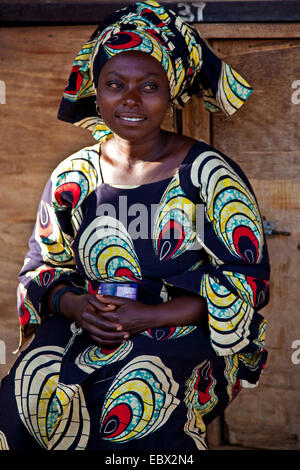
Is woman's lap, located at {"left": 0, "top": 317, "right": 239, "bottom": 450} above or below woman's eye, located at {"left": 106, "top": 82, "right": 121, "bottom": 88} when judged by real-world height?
below

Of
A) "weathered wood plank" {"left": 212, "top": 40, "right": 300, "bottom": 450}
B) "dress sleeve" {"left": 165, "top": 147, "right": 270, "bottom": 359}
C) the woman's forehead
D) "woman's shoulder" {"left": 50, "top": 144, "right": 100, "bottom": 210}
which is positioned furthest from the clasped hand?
"weathered wood plank" {"left": 212, "top": 40, "right": 300, "bottom": 450}

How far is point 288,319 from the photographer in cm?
286

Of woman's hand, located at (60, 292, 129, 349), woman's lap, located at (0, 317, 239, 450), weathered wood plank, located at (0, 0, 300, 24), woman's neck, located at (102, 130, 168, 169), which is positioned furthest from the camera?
weathered wood plank, located at (0, 0, 300, 24)

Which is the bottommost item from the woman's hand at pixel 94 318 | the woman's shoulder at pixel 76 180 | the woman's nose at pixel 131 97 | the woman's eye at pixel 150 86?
the woman's hand at pixel 94 318

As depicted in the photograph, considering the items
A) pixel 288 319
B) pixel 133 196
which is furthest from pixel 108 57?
pixel 288 319

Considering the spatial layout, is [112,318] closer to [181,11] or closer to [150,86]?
A: [150,86]

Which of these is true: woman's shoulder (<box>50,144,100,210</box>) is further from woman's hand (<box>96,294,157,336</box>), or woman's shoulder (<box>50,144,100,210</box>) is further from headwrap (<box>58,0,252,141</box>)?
woman's hand (<box>96,294,157,336</box>)

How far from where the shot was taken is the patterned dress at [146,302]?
2.09 meters

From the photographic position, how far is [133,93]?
2.24m

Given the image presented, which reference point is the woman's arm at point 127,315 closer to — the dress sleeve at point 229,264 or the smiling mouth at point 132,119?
the dress sleeve at point 229,264

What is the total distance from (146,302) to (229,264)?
0.29 metres

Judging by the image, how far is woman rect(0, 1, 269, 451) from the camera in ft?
6.93

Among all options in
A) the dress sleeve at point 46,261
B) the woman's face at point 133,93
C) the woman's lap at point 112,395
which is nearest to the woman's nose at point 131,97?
the woman's face at point 133,93

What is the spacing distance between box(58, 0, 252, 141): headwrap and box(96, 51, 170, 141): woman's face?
28 millimetres
